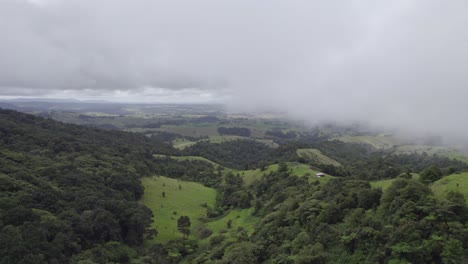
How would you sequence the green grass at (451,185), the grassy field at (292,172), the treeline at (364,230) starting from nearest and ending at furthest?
the treeline at (364,230), the green grass at (451,185), the grassy field at (292,172)

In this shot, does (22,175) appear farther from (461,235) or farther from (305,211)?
(461,235)

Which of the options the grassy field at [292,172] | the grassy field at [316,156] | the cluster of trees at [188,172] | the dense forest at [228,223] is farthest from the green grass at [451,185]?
the grassy field at [316,156]

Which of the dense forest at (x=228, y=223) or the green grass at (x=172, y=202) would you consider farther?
the green grass at (x=172, y=202)

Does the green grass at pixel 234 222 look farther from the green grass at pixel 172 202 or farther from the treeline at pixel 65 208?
the treeline at pixel 65 208

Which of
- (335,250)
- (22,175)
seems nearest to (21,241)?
(22,175)

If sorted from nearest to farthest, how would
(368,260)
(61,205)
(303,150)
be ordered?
(368,260) → (61,205) → (303,150)

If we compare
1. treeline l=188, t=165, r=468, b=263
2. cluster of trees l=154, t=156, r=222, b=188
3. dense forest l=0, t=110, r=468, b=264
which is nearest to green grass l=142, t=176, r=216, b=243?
dense forest l=0, t=110, r=468, b=264

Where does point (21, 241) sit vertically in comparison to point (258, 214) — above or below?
above

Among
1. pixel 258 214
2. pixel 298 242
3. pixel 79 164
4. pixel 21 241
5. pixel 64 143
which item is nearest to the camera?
pixel 298 242
